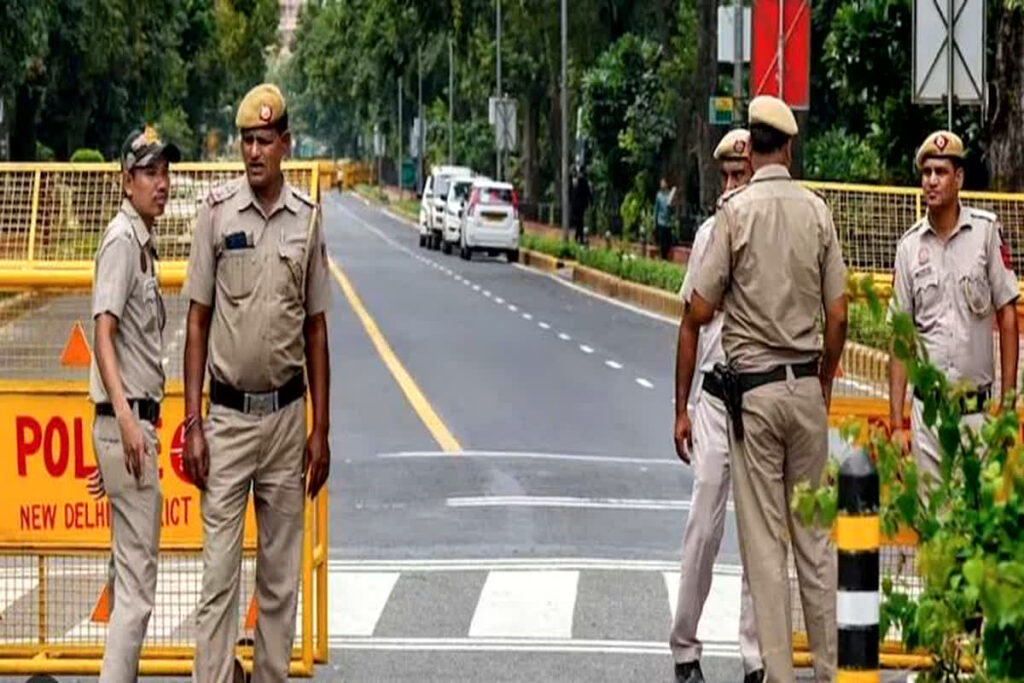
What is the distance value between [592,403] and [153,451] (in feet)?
49.4

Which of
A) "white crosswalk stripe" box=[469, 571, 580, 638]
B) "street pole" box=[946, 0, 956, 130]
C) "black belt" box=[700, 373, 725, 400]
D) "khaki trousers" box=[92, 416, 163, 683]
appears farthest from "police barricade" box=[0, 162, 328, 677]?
"street pole" box=[946, 0, 956, 130]

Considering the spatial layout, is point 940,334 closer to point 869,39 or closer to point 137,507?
point 137,507

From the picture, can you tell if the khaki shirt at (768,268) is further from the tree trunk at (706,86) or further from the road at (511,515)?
the tree trunk at (706,86)

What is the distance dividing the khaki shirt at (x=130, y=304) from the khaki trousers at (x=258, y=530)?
0.28 metres

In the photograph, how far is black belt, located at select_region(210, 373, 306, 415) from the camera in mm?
9031

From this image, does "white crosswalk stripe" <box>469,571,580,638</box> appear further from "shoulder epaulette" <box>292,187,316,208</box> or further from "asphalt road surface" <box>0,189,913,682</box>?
"shoulder epaulette" <box>292,187,316,208</box>

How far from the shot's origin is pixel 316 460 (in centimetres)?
919

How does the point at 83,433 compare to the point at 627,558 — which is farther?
the point at 627,558

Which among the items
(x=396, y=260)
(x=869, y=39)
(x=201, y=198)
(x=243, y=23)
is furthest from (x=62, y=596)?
(x=243, y=23)

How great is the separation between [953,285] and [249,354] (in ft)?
9.62

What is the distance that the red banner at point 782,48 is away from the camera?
29.8m

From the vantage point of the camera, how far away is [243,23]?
70750 millimetres

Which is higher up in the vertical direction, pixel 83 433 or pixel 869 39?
pixel 869 39

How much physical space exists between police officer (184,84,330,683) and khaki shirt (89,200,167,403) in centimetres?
21
